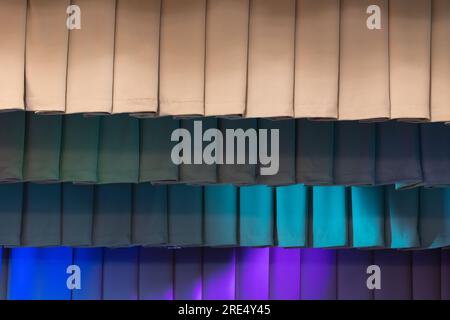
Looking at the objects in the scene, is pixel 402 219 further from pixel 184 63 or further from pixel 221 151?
pixel 184 63

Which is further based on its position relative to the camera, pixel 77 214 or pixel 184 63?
pixel 77 214

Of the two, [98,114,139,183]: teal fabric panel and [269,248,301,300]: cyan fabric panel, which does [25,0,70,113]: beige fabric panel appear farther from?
[269,248,301,300]: cyan fabric panel

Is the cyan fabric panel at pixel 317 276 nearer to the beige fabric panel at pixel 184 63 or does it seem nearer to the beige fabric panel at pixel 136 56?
the beige fabric panel at pixel 184 63

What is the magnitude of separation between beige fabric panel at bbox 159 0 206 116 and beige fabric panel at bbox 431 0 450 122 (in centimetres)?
99

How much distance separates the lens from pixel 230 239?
193 inches

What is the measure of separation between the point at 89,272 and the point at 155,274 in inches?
13.8

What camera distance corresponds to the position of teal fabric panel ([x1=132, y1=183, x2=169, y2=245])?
4875mm

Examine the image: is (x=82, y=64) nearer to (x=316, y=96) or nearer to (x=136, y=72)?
(x=136, y=72)

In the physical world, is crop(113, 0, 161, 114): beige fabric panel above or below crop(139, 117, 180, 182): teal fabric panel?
above

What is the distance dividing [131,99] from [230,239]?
3.70 ft

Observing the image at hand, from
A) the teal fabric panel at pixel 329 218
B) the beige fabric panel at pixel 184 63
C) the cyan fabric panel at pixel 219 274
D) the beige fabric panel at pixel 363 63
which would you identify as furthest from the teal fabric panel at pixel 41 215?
the beige fabric panel at pixel 363 63

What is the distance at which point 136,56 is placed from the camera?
13.5 ft

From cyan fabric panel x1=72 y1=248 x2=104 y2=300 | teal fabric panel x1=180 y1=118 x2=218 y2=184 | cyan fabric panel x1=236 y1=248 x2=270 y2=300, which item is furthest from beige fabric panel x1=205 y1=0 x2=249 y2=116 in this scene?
cyan fabric panel x1=72 y1=248 x2=104 y2=300

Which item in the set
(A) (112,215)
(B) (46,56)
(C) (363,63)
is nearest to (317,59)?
(C) (363,63)
